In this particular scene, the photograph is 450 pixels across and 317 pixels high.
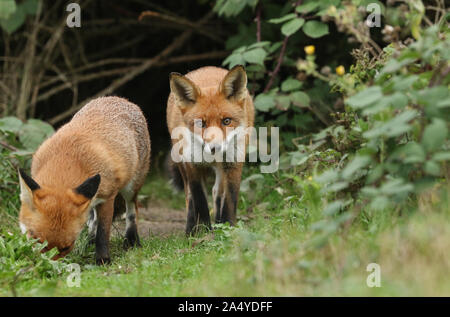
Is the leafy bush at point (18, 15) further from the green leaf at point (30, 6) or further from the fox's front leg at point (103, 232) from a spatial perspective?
the fox's front leg at point (103, 232)

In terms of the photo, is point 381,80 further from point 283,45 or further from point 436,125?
point 283,45

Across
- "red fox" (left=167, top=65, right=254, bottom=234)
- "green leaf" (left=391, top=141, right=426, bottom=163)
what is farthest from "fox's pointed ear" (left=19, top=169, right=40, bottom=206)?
"green leaf" (left=391, top=141, right=426, bottom=163)

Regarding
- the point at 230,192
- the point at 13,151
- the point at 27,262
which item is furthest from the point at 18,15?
the point at 27,262

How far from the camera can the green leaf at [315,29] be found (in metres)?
7.06

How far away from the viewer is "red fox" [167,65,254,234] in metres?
5.97

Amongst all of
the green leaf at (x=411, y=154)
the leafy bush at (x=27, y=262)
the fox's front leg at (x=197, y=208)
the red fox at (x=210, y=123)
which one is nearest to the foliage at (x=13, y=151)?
the red fox at (x=210, y=123)

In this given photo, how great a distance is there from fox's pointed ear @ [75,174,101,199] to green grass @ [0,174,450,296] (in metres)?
0.62

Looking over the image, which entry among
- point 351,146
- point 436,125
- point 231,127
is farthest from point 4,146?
point 436,125

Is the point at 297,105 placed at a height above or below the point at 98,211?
above

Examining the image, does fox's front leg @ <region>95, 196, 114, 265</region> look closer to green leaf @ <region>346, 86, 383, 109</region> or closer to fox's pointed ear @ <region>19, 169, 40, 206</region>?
fox's pointed ear @ <region>19, 169, 40, 206</region>

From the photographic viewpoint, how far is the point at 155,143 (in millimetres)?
10398

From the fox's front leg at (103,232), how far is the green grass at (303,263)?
0.11 metres
